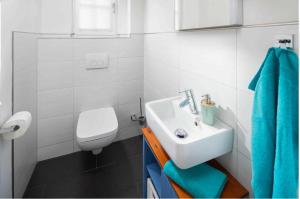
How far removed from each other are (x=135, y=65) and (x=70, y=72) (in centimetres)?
73

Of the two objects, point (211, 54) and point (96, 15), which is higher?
point (96, 15)

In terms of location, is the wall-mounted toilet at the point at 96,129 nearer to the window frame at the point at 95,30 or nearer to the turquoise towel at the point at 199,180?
the turquoise towel at the point at 199,180

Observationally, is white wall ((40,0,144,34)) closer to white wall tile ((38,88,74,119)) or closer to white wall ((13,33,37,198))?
white wall ((13,33,37,198))

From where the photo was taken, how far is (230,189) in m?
0.93

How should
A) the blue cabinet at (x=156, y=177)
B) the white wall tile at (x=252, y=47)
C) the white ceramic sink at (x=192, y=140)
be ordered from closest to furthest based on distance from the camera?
the white wall tile at (x=252, y=47), the white ceramic sink at (x=192, y=140), the blue cabinet at (x=156, y=177)

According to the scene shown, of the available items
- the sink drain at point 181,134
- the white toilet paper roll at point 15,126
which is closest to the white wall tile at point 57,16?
the white toilet paper roll at point 15,126

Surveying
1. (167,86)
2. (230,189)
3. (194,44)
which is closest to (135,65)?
Result: (167,86)

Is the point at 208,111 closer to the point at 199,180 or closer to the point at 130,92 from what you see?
the point at 199,180

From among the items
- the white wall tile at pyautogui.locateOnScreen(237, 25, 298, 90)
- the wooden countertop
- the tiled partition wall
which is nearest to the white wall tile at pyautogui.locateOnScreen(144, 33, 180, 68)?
the tiled partition wall

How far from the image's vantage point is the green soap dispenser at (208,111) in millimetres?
1015

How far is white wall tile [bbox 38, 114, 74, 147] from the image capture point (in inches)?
73.4

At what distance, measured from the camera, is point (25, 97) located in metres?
1.44

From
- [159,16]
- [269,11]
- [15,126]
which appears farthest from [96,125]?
[269,11]

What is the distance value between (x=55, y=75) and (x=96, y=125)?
67 cm
